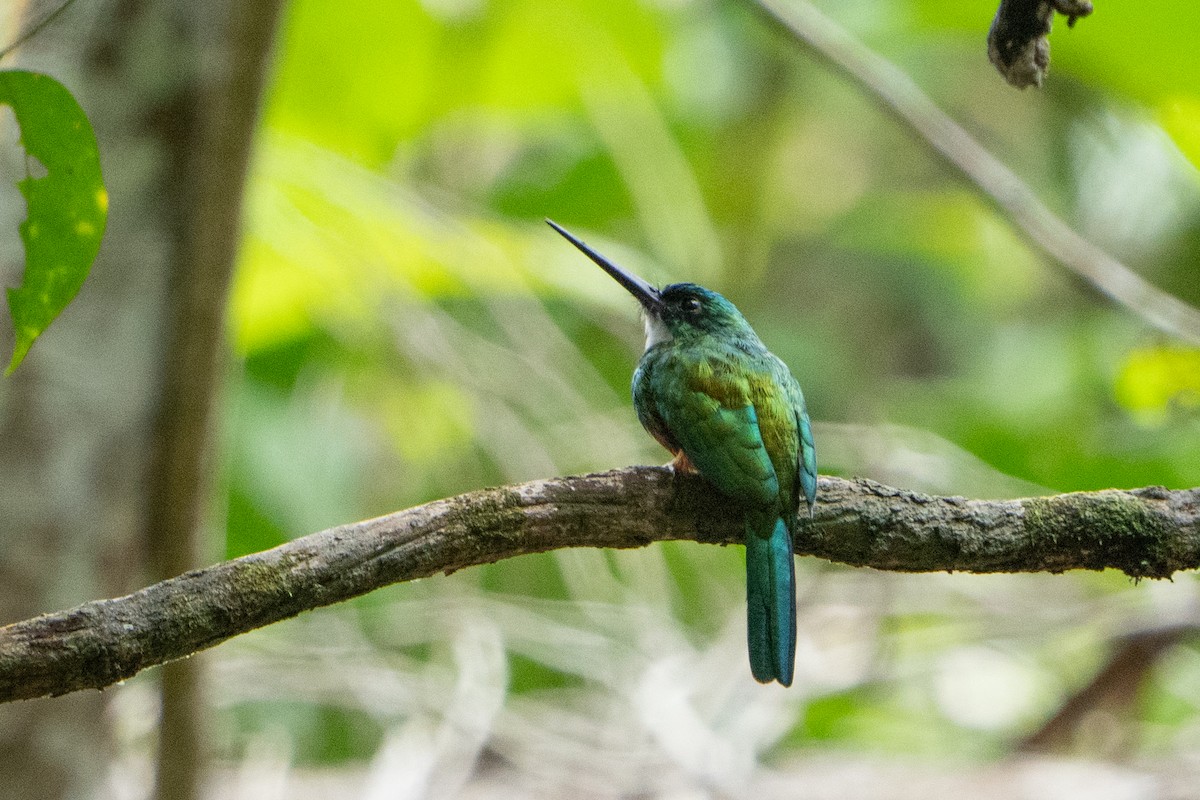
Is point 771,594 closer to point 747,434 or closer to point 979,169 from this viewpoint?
point 747,434

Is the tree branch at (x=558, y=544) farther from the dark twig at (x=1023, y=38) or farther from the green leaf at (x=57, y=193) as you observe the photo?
the dark twig at (x=1023, y=38)

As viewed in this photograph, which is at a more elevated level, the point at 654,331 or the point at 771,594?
the point at 654,331

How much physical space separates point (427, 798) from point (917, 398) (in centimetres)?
225

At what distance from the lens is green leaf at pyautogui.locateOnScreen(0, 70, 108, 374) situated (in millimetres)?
1034

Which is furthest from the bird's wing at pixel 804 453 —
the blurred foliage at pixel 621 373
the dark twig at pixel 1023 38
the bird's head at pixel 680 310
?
the blurred foliage at pixel 621 373

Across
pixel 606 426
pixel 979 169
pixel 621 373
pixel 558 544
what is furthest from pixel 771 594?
pixel 621 373

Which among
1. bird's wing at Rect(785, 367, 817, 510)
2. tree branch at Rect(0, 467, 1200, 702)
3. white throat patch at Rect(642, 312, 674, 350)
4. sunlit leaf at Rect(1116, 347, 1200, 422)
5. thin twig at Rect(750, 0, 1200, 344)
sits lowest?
tree branch at Rect(0, 467, 1200, 702)

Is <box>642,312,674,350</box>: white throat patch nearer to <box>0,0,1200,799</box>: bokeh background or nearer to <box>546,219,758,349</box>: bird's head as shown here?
<box>546,219,758,349</box>: bird's head

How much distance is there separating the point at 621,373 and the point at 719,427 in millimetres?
2850

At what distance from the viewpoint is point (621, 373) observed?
4582 millimetres

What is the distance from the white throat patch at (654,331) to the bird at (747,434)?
0.04 feet

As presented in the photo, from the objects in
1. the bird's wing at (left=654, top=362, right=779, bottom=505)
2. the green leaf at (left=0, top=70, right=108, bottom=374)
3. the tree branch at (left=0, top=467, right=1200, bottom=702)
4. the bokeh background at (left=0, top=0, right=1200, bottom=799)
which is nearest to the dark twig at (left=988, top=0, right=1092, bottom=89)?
the tree branch at (left=0, top=467, right=1200, bottom=702)

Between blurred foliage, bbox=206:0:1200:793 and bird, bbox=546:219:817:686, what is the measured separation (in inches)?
27.5

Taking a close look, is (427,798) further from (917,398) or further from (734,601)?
(917,398)
